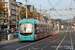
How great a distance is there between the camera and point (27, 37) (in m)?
22.5

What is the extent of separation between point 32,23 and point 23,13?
147ft

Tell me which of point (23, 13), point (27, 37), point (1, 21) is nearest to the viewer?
point (27, 37)

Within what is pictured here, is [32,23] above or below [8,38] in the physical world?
above

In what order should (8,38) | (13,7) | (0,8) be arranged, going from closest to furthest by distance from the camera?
(8,38) → (0,8) → (13,7)

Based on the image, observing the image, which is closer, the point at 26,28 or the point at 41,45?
the point at 41,45

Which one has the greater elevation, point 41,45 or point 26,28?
point 26,28

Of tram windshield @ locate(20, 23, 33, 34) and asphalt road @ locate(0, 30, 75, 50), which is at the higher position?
tram windshield @ locate(20, 23, 33, 34)

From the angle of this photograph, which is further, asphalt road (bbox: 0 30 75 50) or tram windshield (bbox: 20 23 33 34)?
Result: tram windshield (bbox: 20 23 33 34)

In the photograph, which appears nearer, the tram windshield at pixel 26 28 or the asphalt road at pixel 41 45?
the asphalt road at pixel 41 45

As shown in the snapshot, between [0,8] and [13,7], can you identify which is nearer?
[0,8]

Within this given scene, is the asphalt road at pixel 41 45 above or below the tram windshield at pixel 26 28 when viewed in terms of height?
below

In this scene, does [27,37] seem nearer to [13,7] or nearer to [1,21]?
[1,21]

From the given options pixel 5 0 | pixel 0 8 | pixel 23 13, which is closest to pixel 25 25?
pixel 0 8

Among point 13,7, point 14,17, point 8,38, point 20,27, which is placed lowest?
point 8,38
